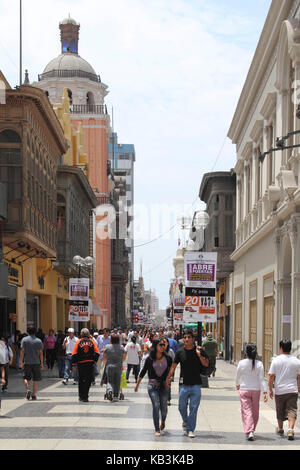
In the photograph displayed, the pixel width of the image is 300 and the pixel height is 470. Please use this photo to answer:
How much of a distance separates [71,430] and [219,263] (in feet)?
92.4

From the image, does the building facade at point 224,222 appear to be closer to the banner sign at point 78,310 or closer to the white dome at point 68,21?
the banner sign at point 78,310

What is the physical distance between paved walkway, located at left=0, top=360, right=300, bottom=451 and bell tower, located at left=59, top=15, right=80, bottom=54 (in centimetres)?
6296

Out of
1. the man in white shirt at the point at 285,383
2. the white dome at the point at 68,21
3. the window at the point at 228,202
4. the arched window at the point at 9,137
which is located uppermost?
the white dome at the point at 68,21

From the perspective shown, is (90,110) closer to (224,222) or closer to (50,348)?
(224,222)

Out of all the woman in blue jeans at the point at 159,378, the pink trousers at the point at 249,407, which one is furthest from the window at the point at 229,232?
the pink trousers at the point at 249,407

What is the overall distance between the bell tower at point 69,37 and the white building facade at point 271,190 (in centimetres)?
4752

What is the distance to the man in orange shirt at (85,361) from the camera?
1666cm

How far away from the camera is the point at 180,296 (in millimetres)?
48438

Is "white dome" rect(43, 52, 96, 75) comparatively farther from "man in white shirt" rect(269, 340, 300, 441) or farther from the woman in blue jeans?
"man in white shirt" rect(269, 340, 300, 441)

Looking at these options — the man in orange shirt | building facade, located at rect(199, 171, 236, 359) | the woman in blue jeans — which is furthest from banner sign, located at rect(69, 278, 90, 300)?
→ the woman in blue jeans

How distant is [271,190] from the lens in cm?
2189

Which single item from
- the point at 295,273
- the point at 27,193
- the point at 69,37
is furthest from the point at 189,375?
the point at 69,37
